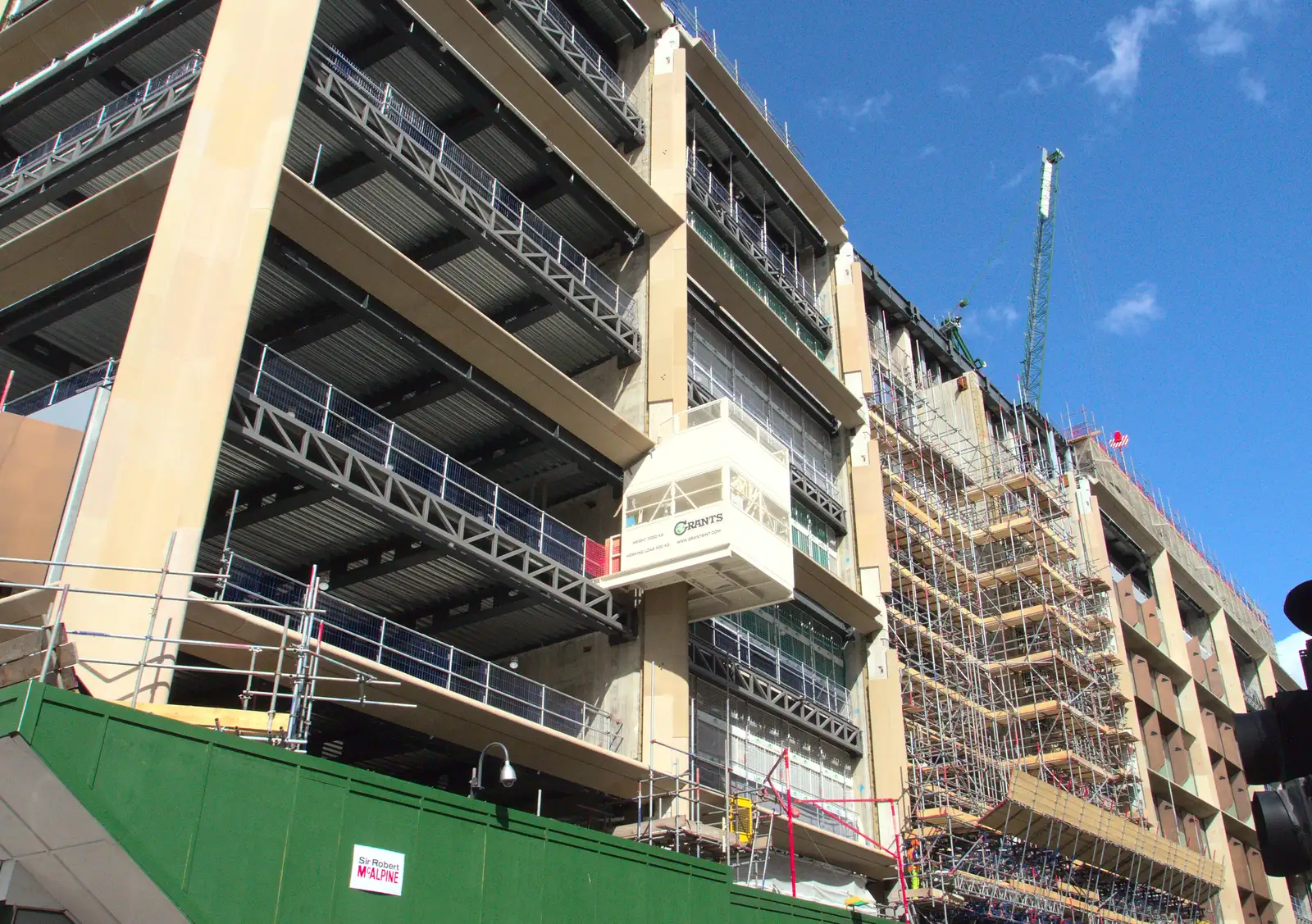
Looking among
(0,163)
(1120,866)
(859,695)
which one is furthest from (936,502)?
(0,163)

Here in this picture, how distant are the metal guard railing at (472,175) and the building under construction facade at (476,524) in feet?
0.77

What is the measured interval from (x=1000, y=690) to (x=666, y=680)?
24.5 meters

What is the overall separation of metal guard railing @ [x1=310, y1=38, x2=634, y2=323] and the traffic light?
22.9 metres

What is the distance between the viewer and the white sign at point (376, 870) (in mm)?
15781

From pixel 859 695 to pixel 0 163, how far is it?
3034cm

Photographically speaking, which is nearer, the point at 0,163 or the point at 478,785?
the point at 478,785

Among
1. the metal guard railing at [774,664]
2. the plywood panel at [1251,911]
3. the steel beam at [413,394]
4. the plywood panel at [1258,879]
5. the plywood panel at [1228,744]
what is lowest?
the plywood panel at [1251,911]

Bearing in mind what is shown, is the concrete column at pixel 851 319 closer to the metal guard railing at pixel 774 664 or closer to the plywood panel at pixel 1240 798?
the metal guard railing at pixel 774 664

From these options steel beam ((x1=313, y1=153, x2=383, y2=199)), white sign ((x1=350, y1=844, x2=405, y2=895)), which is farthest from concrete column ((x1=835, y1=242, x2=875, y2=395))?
→ white sign ((x1=350, y1=844, x2=405, y2=895))

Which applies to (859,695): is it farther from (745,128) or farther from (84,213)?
(84,213)

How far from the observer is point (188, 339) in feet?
65.1

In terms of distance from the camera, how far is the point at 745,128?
137 feet

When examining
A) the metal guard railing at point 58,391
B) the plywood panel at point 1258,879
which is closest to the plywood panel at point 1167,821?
the plywood panel at point 1258,879

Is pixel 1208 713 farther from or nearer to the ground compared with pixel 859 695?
farther from the ground
